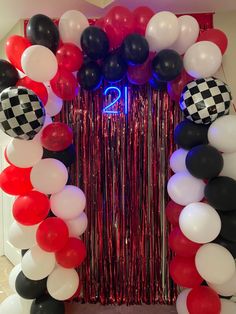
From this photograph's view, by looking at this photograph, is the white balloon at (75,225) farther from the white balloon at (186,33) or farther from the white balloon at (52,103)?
the white balloon at (186,33)

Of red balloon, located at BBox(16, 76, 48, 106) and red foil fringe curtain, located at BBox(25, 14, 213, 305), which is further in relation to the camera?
red foil fringe curtain, located at BBox(25, 14, 213, 305)

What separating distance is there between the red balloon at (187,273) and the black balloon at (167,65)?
121cm

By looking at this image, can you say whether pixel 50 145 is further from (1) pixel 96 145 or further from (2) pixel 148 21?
(2) pixel 148 21

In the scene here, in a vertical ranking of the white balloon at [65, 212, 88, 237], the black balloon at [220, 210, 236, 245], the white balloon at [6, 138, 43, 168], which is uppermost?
the white balloon at [6, 138, 43, 168]

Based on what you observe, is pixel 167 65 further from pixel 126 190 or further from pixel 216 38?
pixel 126 190

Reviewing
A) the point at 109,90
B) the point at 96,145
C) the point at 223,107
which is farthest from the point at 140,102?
the point at 223,107

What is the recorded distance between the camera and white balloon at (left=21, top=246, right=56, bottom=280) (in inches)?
65.3

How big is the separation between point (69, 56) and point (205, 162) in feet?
3.58

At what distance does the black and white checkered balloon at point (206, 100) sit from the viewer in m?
1.61

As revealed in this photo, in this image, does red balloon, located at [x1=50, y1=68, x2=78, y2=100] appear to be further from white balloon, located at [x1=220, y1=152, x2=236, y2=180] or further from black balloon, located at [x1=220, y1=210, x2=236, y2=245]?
black balloon, located at [x1=220, y1=210, x2=236, y2=245]

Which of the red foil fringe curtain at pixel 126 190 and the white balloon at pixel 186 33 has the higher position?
the white balloon at pixel 186 33

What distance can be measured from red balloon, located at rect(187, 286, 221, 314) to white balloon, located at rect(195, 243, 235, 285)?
0.42 ft

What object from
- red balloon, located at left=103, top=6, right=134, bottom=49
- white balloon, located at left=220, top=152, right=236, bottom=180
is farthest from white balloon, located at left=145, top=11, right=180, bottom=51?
white balloon, located at left=220, top=152, right=236, bottom=180

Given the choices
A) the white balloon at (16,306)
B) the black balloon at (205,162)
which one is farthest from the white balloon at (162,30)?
the white balloon at (16,306)
